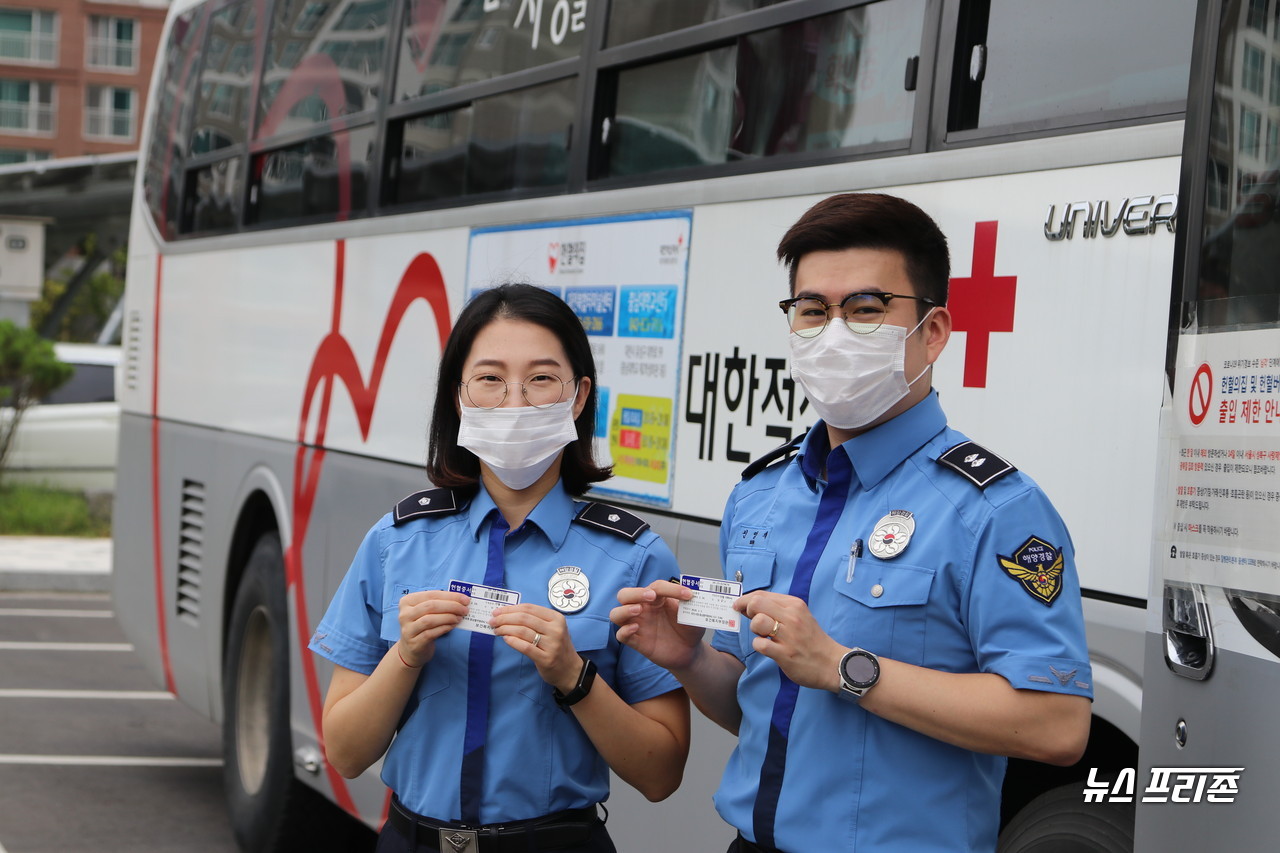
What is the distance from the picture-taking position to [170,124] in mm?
8047

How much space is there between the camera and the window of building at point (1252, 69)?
2.17m

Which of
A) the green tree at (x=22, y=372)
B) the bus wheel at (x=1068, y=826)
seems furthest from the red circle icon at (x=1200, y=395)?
the green tree at (x=22, y=372)

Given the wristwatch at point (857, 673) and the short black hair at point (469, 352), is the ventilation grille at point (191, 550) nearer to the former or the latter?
the short black hair at point (469, 352)

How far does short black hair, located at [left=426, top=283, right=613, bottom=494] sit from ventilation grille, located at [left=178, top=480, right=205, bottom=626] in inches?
187

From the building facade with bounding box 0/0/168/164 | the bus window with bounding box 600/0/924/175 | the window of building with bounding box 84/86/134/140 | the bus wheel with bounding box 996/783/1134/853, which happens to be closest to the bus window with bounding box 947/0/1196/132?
the bus window with bounding box 600/0/924/175

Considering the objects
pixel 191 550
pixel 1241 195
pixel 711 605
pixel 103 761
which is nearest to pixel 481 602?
pixel 711 605

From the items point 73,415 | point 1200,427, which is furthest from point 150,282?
point 73,415

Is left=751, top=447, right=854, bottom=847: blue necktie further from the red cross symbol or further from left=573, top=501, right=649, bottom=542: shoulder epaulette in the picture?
the red cross symbol

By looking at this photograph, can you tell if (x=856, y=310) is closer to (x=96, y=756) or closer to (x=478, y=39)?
(x=478, y=39)

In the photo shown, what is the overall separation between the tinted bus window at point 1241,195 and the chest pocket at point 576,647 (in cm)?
103

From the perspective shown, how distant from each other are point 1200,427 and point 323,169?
4.62 metres

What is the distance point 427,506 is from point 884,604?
88cm

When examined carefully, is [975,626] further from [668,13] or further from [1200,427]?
[668,13]

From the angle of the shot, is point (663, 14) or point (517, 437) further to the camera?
point (663, 14)
